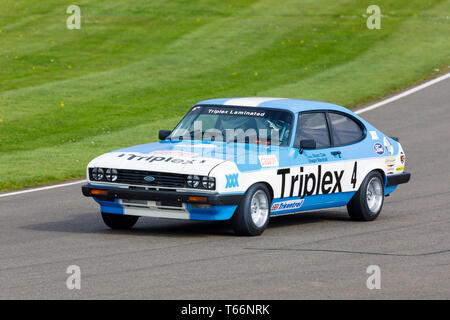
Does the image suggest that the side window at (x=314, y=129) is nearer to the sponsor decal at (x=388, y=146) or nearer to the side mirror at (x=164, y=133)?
the sponsor decal at (x=388, y=146)

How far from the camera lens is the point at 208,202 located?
1050 cm

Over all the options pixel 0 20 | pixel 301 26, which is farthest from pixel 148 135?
pixel 0 20

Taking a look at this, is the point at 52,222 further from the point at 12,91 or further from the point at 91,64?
the point at 91,64

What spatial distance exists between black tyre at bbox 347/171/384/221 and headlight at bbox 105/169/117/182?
3.37 meters

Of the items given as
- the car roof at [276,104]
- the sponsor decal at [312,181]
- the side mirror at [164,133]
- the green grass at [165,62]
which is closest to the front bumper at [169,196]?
the sponsor decal at [312,181]

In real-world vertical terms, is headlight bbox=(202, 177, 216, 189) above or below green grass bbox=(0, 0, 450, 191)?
above

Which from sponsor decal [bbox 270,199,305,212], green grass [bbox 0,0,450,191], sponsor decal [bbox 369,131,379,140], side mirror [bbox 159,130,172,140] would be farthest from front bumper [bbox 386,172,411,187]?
green grass [bbox 0,0,450,191]

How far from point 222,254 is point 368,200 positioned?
140 inches

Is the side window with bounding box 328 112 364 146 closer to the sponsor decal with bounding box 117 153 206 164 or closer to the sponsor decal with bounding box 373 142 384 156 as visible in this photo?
the sponsor decal with bounding box 373 142 384 156

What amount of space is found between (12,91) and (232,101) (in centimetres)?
1513

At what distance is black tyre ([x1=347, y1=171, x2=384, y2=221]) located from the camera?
12.5 metres

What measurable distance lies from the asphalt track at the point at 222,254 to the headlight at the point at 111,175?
26.5 inches

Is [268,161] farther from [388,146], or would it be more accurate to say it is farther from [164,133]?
[388,146]

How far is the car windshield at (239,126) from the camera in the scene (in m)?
11.8
